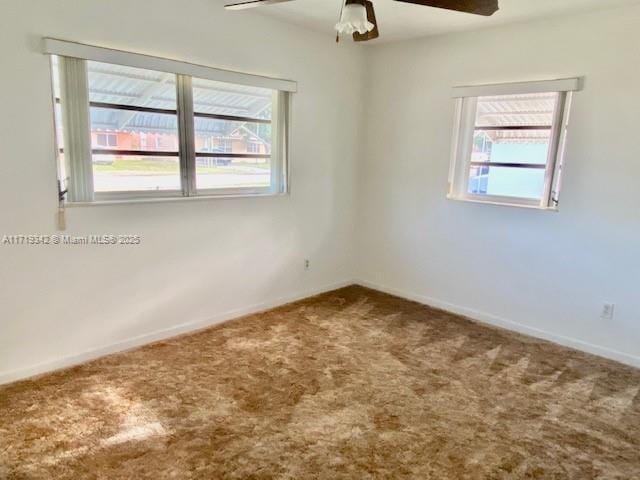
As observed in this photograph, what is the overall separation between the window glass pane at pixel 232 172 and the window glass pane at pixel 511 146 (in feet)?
5.88

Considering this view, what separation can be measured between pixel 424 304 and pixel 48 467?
3.13 m

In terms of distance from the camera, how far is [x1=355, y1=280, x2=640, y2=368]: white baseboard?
10.2ft

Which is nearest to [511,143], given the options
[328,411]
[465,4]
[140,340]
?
[465,4]

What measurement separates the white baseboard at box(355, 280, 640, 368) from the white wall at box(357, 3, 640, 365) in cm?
1

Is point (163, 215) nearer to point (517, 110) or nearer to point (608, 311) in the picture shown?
point (517, 110)

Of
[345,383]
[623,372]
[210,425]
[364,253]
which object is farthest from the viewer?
[364,253]

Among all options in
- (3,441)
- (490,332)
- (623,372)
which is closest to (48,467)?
(3,441)

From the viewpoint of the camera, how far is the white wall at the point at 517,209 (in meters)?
2.97

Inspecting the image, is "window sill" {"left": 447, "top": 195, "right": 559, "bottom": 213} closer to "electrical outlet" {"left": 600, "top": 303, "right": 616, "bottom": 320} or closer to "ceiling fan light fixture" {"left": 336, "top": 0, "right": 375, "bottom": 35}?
"electrical outlet" {"left": 600, "top": 303, "right": 616, "bottom": 320}

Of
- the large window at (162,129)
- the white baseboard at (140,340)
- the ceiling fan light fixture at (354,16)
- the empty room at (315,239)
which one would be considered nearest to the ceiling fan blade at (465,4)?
the empty room at (315,239)

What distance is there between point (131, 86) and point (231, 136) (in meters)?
0.81

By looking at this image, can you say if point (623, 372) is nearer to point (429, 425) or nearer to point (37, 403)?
point (429, 425)

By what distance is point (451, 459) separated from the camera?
6.67 ft

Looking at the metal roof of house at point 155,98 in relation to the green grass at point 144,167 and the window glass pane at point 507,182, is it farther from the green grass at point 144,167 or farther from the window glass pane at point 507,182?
the window glass pane at point 507,182
